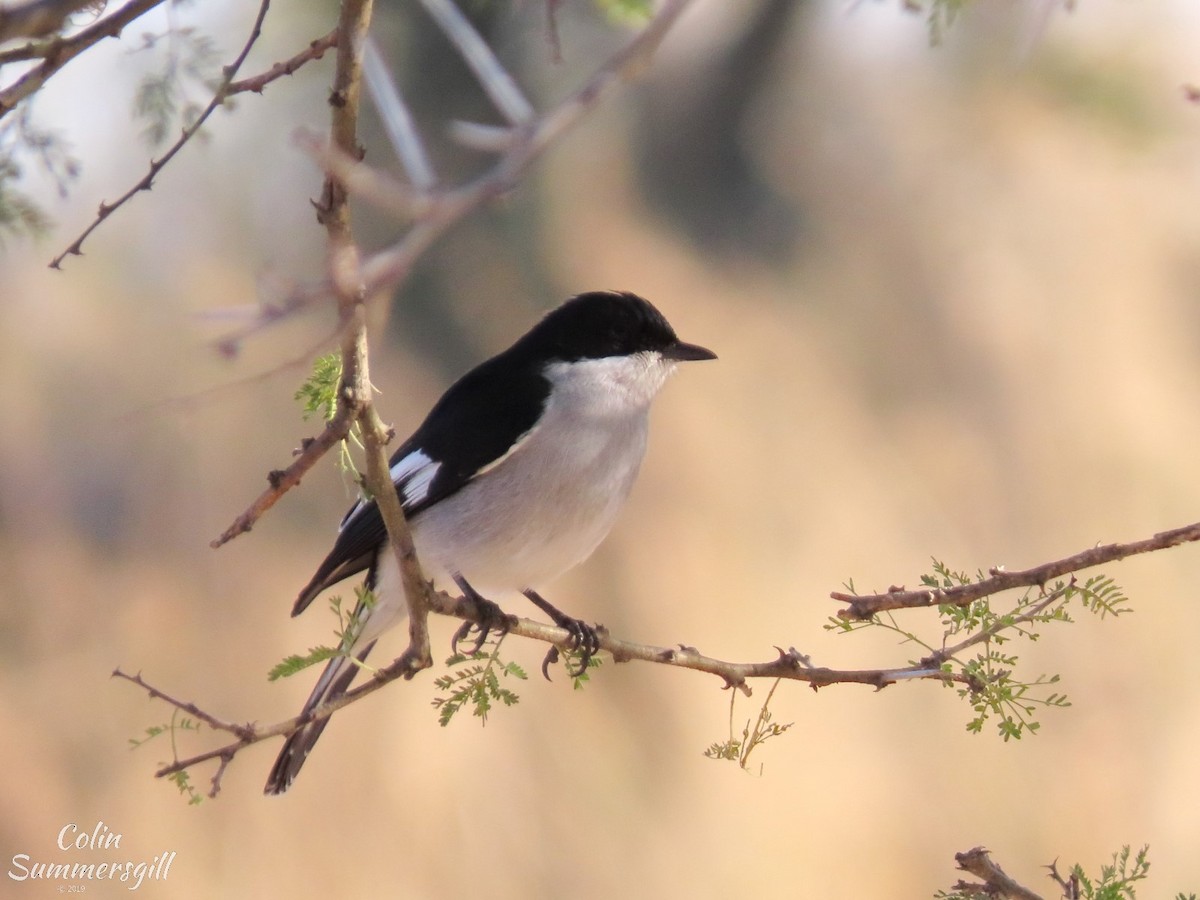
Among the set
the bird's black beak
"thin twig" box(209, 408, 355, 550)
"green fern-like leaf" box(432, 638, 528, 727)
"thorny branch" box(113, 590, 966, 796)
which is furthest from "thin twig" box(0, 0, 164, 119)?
the bird's black beak

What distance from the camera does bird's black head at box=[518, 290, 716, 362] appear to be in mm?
4219

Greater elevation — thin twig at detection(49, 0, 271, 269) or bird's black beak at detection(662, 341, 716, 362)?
thin twig at detection(49, 0, 271, 269)

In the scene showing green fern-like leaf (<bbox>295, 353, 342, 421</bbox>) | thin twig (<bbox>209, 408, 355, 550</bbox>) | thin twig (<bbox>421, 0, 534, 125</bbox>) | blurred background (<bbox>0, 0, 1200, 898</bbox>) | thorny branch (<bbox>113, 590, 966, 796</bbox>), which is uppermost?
thin twig (<bbox>421, 0, 534, 125</bbox>)

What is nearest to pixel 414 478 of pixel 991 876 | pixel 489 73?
pixel 991 876

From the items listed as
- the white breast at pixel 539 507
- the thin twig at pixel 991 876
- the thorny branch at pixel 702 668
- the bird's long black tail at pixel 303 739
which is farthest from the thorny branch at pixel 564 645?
the bird's long black tail at pixel 303 739

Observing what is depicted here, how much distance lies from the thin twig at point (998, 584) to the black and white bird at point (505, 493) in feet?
4.31

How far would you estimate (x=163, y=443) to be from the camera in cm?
675

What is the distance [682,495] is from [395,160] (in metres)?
2.80

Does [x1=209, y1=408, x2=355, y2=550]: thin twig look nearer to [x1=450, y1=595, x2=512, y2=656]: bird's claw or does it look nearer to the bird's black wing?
[x1=450, y1=595, x2=512, y2=656]: bird's claw

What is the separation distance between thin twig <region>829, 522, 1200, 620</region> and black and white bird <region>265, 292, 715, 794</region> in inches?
51.7

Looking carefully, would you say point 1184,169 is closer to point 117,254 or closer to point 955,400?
point 955,400

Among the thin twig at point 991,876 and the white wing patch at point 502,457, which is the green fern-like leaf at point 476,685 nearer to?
the white wing patch at point 502,457

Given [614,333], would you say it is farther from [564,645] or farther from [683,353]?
[564,645]

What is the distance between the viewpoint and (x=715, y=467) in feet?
25.7
